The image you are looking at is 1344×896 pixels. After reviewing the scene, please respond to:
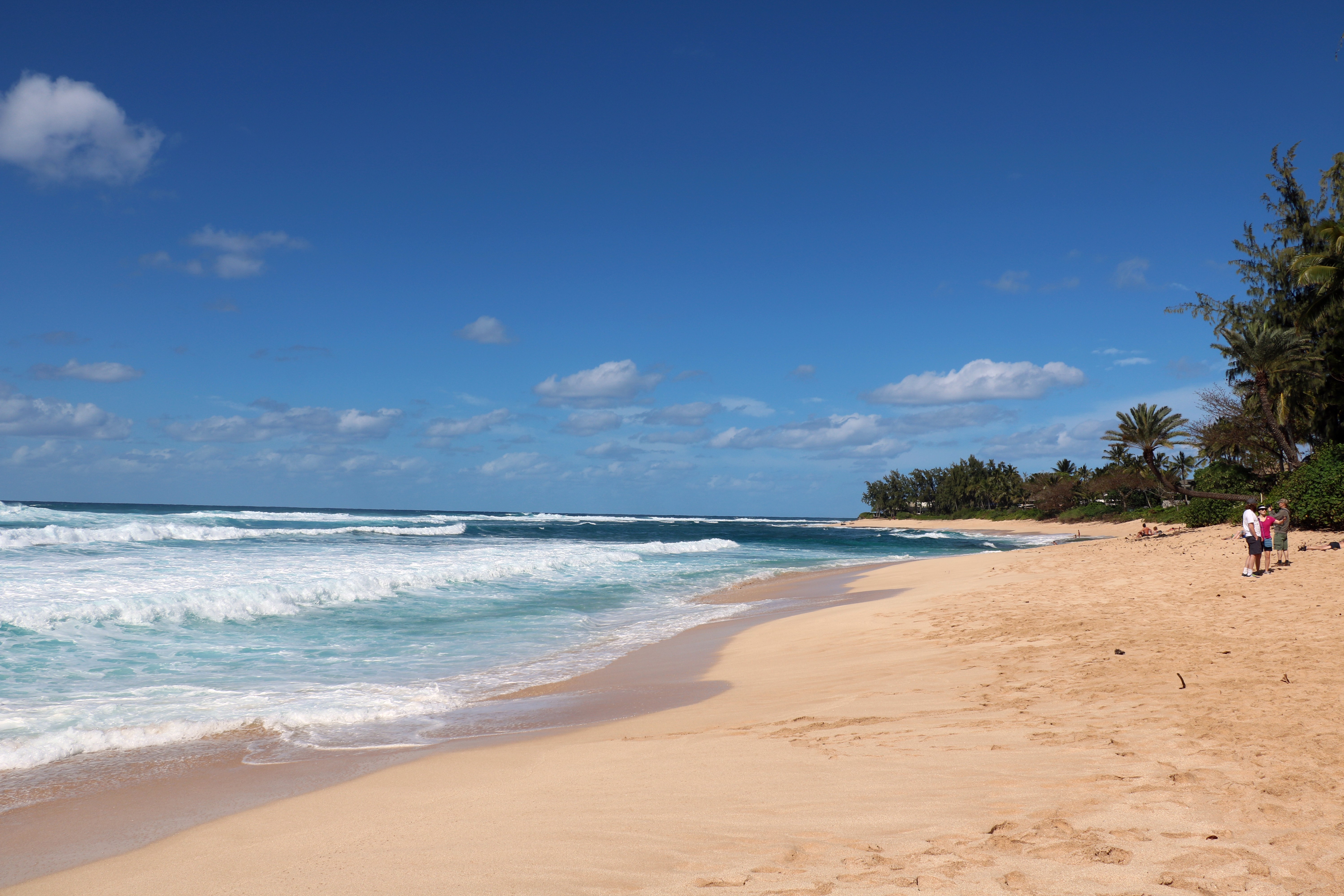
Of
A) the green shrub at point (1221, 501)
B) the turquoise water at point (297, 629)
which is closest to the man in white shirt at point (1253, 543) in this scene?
the turquoise water at point (297, 629)

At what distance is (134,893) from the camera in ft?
12.3

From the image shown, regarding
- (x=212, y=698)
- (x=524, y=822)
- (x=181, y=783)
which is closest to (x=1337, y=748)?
(x=524, y=822)

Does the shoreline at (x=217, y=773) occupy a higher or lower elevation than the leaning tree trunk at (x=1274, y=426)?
lower

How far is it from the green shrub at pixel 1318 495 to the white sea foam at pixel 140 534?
44.1 metres

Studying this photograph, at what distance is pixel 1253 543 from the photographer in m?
14.8

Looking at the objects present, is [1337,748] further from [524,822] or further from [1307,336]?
[1307,336]

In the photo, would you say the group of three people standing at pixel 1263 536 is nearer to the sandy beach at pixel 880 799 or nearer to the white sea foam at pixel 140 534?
the sandy beach at pixel 880 799

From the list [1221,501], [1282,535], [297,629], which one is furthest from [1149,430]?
[297,629]

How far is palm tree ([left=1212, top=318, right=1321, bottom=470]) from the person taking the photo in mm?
29516

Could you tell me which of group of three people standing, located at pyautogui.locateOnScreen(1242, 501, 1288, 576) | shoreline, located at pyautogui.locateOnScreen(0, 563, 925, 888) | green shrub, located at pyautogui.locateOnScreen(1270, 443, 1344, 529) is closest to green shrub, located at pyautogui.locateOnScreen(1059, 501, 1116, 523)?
green shrub, located at pyautogui.locateOnScreen(1270, 443, 1344, 529)

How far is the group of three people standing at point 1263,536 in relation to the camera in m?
14.8

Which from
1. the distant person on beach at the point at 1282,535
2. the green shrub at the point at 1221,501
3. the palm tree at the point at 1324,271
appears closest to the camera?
the distant person on beach at the point at 1282,535

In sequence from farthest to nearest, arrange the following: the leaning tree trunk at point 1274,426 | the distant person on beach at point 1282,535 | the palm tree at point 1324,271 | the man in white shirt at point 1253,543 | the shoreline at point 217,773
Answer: the leaning tree trunk at point 1274,426
the palm tree at point 1324,271
the distant person on beach at point 1282,535
the man in white shirt at point 1253,543
the shoreline at point 217,773

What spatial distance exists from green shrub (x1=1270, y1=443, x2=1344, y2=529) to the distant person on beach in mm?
7895
